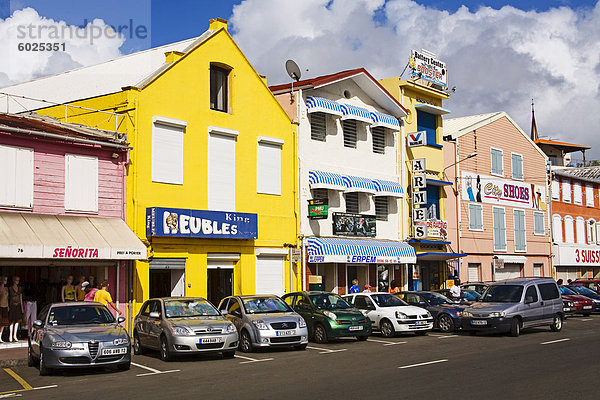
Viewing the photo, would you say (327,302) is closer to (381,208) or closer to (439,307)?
(439,307)

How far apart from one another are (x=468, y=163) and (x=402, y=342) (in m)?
20.6

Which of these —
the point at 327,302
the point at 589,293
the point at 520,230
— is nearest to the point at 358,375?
the point at 327,302

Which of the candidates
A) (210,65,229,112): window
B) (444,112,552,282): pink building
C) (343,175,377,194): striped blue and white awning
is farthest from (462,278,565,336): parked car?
(444,112,552,282): pink building

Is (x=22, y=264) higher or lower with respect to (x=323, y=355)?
higher

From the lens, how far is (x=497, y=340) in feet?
68.5

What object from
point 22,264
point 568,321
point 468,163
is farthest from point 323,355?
point 468,163

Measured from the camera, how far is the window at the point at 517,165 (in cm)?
4376

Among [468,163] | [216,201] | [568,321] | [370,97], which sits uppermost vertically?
[370,97]

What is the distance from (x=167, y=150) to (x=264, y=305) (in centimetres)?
721

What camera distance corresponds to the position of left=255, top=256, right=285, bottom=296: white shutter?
2723cm

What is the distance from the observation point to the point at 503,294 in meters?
23.0

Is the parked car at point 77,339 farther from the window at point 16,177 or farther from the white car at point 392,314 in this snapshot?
the white car at point 392,314

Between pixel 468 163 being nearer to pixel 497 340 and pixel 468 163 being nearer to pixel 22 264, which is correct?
pixel 497 340

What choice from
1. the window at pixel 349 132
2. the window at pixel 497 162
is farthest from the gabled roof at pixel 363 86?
the window at pixel 497 162
